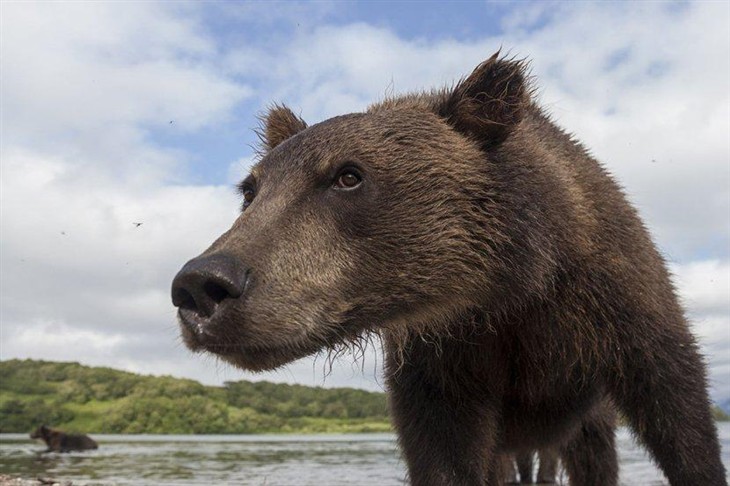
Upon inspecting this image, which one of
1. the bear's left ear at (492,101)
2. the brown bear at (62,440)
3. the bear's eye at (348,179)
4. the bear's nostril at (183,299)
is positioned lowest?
the bear's nostril at (183,299)

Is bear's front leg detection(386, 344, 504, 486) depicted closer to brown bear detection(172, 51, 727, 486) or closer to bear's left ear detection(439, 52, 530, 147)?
brown bear detection(172, 51, 727, 486)

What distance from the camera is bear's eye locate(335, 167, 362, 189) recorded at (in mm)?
4375

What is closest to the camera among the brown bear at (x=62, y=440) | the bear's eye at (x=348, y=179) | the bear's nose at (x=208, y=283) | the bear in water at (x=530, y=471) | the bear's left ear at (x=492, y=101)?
the bear's nose at (x=208, y=283)

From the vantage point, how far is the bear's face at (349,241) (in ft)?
12.2

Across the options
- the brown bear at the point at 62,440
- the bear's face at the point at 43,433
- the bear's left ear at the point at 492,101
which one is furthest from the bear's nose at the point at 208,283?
the bear's face at the point at 43,433

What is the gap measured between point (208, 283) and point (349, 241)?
97cm

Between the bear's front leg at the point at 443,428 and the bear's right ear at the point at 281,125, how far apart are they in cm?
187

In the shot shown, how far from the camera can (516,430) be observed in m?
5.81

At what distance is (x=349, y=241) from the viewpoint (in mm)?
4254

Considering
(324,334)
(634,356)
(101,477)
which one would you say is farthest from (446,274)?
(101,477)

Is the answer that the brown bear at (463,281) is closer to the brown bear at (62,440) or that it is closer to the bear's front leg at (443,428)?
the bear's front leg at (443,428)

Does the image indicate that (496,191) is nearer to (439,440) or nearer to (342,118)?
(342,118)

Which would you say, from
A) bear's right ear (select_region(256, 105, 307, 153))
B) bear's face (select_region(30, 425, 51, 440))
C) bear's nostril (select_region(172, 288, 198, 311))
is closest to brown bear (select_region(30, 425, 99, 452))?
bear's face (select_region(30, 425, 51, 440))

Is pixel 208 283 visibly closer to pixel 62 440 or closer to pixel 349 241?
pixel 349 241
